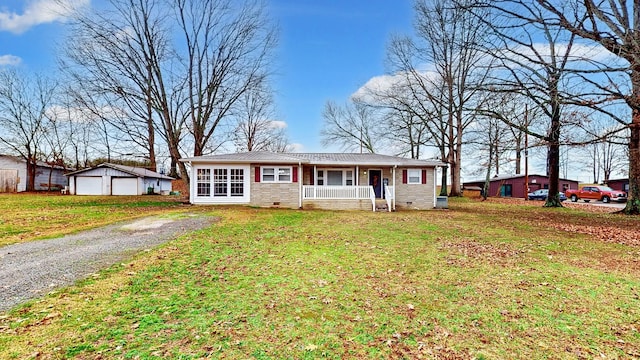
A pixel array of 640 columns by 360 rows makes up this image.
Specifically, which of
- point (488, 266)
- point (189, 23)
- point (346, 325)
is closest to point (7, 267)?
point (346, 325)

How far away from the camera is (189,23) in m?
18.9

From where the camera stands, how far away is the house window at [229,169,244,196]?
16203 mm

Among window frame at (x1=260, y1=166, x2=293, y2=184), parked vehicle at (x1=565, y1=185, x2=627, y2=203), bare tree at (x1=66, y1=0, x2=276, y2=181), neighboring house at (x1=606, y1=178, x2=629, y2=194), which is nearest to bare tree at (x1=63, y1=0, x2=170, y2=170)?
bare tree at (x1=66, y1=0, x2=276, y2=181)

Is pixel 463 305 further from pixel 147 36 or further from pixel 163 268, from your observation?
pixel 147 36

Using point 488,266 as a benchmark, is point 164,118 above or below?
above

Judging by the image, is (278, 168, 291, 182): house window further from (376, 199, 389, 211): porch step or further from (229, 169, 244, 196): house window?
(376, 199, 389, 211): porch step

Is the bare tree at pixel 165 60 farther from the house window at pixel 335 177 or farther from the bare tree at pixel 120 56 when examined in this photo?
the house window at pixel 335 177

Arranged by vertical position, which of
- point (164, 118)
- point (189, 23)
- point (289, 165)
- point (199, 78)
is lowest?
point (289, 165)

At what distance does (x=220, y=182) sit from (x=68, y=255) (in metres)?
10.1

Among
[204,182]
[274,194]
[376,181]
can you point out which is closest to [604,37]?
[376,181]

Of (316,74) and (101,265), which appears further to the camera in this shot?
(316,74)

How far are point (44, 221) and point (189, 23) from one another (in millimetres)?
13888

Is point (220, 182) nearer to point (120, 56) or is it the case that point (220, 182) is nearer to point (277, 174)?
point (277, 174)

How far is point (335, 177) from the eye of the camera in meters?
18.0
